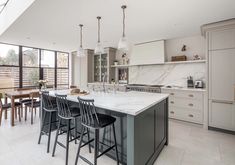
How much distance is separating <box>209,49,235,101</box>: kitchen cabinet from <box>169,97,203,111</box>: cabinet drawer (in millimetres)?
360

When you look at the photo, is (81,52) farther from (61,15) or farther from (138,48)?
(138,48)

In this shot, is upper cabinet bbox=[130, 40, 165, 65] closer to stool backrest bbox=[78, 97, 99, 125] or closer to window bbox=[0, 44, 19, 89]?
stool backrest bbox=[78, 97, 99, 125]

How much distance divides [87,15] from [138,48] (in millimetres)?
2537

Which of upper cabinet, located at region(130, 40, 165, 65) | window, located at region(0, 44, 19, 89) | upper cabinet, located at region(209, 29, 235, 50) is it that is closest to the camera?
upper cabinet, located at region(209, 29, 235, 50)

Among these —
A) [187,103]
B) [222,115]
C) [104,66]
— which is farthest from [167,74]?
[104,66]

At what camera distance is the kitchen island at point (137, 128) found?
1.47m

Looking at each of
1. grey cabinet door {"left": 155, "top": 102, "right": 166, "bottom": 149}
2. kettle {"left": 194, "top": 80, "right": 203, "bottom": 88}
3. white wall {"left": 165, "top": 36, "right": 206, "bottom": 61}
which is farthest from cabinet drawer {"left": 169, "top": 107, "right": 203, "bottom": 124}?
white wall {"left": 165, "top": 36, "right": 206, "bottom": 61}

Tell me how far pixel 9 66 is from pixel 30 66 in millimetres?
756

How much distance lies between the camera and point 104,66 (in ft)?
19.8

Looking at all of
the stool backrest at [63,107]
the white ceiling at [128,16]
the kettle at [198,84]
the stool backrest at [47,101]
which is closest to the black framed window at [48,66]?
Answer: the white ceiling at [128,16]

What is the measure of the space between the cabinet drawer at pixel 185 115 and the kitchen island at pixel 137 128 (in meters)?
1.46

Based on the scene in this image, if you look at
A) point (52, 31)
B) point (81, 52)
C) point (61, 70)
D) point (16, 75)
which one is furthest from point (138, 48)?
point (16, 75)

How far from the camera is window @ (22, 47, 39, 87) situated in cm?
593

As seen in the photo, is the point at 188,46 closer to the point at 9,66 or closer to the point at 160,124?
the point at 160,124
